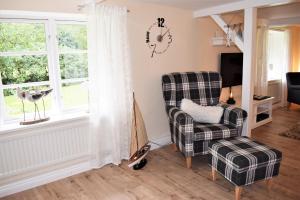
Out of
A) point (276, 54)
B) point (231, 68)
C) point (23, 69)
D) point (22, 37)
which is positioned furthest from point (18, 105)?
point (276, 54)

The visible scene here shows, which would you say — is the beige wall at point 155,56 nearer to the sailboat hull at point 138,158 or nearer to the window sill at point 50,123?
the sailboat hull at point 138,158

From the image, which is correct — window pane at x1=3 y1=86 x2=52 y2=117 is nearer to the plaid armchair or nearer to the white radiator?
the white radiator

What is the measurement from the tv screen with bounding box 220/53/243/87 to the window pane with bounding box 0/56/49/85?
291 centimetres

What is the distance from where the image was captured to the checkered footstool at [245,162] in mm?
2164

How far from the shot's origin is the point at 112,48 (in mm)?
2859

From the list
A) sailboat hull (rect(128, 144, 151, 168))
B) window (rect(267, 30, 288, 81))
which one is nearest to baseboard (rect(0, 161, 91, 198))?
sailboat hull (rect(128, 144, 151, 168))

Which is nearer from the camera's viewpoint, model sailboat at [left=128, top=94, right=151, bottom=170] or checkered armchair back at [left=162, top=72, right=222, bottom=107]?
model sailboat at [left=128, top=94, right=151, bottom=170]

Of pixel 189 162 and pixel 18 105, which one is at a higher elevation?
pixel 18 105

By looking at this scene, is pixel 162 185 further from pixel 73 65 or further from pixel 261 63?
pixel 261 63

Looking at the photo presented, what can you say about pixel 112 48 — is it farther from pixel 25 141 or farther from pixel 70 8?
pixel 25 141

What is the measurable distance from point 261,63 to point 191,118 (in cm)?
304

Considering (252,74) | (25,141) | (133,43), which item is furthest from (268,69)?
(25,141)

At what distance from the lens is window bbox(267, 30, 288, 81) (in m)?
5.56

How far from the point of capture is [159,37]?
11.2 ft
